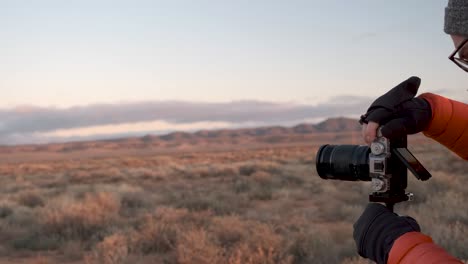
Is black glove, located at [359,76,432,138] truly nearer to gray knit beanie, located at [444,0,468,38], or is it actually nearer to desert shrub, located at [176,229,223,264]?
gray knit beanie, located at [444,0,468,38]

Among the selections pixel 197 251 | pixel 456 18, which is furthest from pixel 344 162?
pixel 197 251

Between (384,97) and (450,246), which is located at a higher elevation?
(384,97)

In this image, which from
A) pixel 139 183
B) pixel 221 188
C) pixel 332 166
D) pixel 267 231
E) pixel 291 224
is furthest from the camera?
pixel 139 183

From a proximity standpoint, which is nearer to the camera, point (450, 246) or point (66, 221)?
point (450, 246)

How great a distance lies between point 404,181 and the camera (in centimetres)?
202

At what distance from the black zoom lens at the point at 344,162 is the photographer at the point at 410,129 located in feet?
0.61

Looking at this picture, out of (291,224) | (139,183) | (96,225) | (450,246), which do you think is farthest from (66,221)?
(139,183)

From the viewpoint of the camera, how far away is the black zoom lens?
216 centimetres

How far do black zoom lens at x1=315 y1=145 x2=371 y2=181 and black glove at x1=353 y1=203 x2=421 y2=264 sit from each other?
1.25ft

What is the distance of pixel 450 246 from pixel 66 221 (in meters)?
6.35

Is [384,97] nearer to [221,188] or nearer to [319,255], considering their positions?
[319,255]

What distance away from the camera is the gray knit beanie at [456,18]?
1.82 m

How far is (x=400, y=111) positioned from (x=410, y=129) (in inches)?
3.6

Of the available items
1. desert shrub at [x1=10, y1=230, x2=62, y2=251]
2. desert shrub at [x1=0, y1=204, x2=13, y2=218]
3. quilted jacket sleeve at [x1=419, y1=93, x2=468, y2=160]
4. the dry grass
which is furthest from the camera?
desert shrub at [x1=0, y1=204, x2=13, y2=218]
